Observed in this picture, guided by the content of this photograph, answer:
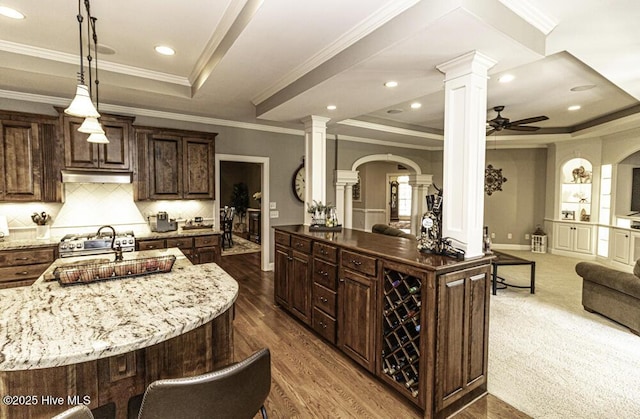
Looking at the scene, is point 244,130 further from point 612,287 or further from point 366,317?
point 612,287

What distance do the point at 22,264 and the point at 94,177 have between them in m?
1.23

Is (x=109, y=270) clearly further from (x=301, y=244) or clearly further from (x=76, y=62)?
(x=76, y=62)

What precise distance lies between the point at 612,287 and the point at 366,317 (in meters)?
3.10

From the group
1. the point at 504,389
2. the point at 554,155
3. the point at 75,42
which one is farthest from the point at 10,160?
the point at 554,155

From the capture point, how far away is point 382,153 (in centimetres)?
747

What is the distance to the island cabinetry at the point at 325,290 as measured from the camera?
9.77 feet

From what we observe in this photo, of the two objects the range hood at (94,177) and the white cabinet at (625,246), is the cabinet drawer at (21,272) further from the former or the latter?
the white cabinet at (625,246)

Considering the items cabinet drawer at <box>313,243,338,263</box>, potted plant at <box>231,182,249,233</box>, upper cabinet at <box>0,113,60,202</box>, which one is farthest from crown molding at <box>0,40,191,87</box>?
potted plant at <box>231,182,249,233</box>

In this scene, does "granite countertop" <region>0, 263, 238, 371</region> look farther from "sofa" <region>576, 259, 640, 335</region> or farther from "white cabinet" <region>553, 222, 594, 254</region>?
"white cabinet" <region>553, 222, 594, 254</region>

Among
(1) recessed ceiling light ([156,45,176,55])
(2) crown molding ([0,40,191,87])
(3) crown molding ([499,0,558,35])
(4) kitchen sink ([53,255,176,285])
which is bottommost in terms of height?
(4) kitchen sink ([53,255,176,285])

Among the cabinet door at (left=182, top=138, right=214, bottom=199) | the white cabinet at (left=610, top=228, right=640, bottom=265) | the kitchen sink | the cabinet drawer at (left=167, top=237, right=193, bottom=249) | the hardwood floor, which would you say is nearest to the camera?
the kitchen sink

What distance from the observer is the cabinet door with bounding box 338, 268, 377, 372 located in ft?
8.34

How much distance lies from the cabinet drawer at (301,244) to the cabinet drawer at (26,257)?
2838mm

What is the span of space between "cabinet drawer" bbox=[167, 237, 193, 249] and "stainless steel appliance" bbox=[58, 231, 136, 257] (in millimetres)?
451
